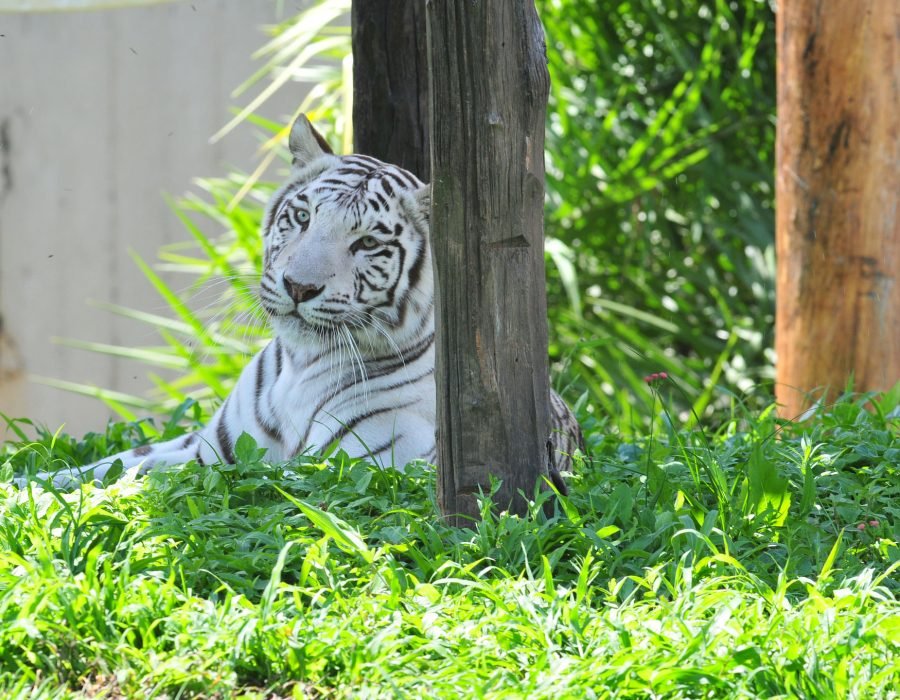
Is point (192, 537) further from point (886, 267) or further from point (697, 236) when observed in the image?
point (697, 236)

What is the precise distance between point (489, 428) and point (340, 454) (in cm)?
51

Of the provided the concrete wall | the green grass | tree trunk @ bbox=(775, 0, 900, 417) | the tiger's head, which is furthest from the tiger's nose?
the concrete wall

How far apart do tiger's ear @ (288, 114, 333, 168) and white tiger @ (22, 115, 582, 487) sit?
10 centimetres

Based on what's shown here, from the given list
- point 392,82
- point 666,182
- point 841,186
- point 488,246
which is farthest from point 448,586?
point 666,182

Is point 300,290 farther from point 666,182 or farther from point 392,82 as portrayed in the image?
Result: point 666,182

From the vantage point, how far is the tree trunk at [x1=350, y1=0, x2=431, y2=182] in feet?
12.3

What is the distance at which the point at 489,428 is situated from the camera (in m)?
2.41

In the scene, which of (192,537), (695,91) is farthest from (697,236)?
(192,537)

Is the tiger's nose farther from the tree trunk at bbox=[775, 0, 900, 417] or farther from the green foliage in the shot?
the green foliage

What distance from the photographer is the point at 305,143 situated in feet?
11.2

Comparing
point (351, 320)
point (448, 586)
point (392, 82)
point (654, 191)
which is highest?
point (392, 82)

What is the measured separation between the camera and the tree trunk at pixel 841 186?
4.18m

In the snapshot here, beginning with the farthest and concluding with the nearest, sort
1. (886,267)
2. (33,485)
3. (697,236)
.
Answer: (697,236)
(886,267)
(33,485)

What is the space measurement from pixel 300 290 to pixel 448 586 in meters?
1.08
